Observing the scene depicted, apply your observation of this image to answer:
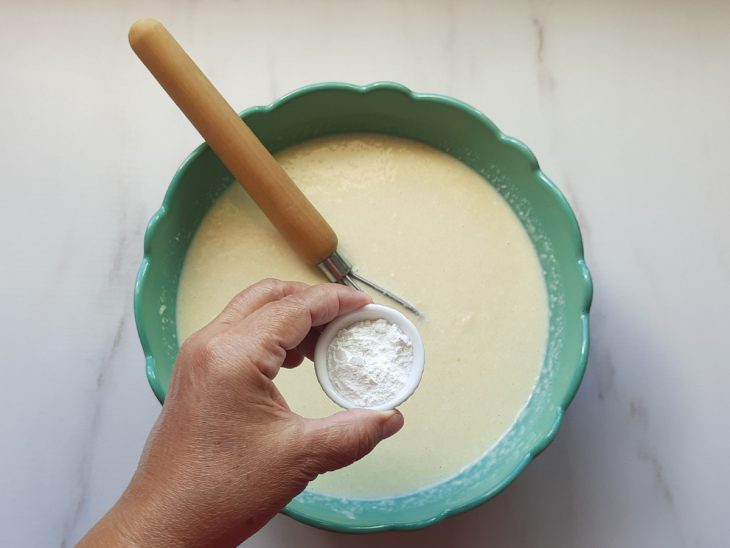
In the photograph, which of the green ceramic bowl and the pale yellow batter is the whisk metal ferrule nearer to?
the pale yellow batter

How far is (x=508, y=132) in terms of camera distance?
1.27 meters

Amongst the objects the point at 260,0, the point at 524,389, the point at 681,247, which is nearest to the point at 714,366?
the point at 681,247

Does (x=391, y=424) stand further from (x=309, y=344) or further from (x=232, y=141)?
(x=232, y=141)

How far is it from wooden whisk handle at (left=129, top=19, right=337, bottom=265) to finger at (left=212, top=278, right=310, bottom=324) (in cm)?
13

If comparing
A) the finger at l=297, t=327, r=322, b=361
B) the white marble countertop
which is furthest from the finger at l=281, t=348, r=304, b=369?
the white marble countertop

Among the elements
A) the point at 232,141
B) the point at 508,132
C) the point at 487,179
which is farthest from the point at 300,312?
the point at 508,132

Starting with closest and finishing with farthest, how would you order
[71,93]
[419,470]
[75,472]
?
[419,470] < [75,472] < [71,93]

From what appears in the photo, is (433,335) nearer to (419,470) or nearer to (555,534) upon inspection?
(419,470)

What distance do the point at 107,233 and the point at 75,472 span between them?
430mm

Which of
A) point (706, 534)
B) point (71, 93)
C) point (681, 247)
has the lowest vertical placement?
point (706, 534)

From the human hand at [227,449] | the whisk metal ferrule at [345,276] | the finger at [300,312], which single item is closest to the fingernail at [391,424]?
the human hand at [227,449]

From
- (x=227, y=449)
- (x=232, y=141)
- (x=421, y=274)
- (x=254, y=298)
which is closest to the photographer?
(x=227, y=449)

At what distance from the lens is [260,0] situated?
131 centimetres

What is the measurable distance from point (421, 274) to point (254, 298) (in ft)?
1.06
